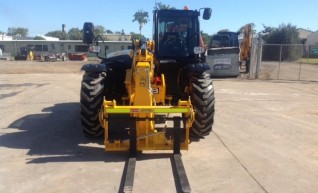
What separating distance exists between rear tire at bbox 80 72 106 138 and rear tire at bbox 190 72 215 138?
5.83 feet

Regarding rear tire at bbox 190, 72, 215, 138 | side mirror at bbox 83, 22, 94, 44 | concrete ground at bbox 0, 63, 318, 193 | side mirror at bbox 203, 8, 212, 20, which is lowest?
concrete ground at bbox 0, 63, 318, 193

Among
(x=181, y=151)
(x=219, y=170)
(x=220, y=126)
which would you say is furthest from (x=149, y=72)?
(x=220, y=126)

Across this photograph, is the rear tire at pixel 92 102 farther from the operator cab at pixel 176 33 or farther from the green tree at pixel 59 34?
the green tree at pixel 59 34

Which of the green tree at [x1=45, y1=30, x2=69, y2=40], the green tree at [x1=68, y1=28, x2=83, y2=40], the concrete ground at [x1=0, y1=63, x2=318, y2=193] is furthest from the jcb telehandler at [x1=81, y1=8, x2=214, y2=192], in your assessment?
the green tree at [x1=45, y1=30, x2=69, y2=40]

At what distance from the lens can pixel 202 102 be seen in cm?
678

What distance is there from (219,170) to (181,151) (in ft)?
3.32

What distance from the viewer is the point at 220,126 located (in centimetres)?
871

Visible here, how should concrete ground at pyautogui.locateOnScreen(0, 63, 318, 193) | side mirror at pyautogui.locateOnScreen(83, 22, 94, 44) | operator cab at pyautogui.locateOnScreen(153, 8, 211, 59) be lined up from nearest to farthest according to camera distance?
concrete ground at pyautogui.locateOnScreen(0, 63, 318, 193)
side mirror at pyautogui.locateOnScreen(83, 22, 94, 44)
operator cab at pyautogui.locateOnScreen(153, 8, 211, 59)

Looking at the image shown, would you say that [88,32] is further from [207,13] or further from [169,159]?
[207,13]

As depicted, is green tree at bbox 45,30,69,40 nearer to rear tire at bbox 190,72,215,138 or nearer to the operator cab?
the operator cab

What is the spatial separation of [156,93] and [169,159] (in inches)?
58.1

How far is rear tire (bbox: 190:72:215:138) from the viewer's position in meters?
6.80

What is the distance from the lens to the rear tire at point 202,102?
6.80 metres

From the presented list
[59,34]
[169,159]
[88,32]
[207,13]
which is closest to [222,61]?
[207,13]
